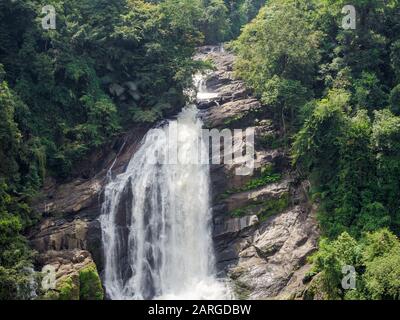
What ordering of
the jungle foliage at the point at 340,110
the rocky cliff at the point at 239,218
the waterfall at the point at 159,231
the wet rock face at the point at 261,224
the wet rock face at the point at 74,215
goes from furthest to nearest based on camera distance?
1. the waterfall at the point at 159,231
2. the wet rock face at the point at 74,215
3. the wet rock face at the point at 261,224
4. the rocky cliff at the point at 239,218
5. the jungle foliage at the point at 340,110

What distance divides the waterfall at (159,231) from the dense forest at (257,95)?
9.52 feet

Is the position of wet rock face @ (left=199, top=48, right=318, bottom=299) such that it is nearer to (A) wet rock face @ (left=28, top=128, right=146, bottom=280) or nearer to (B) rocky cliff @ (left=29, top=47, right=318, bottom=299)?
(B) rocky cliff @ (left=29, top=47, right=318, bottom=299)

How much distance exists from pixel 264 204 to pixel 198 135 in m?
5.21

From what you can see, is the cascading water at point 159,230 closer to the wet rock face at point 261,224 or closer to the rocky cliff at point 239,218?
the rocky cliff at point 239,218

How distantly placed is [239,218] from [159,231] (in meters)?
3.69

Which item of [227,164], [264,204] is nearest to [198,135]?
[227,164]

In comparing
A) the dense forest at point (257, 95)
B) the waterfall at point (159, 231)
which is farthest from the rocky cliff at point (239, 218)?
the dense forest at point (257, 95)

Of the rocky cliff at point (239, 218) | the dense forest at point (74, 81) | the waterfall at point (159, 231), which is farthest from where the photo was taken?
the waterfall at point (159, 231)

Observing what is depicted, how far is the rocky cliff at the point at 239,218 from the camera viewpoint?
25891 millimetres

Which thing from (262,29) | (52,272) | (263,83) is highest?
(262,29)

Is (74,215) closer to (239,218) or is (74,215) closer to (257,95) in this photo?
(239,218)

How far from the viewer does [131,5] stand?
113 feet

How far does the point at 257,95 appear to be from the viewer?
106 feet
